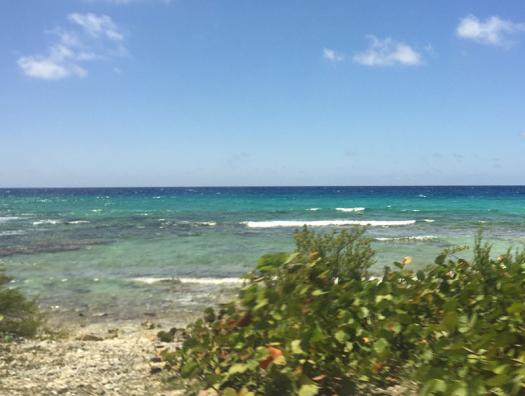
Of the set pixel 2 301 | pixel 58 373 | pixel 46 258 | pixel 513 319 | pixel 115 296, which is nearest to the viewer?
pixel 513 319

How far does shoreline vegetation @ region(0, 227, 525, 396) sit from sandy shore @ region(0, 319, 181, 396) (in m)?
0.02

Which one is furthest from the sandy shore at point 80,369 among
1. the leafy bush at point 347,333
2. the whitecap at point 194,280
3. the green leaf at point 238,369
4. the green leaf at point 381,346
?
the whitecap at point 194,280

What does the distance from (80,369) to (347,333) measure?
2.33 meters

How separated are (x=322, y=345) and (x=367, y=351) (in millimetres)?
293

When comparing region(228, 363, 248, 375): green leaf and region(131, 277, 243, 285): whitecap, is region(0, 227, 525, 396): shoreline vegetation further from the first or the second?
region(131, 277, 243, 285): whitecap

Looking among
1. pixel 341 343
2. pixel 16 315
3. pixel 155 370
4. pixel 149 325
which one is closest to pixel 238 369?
pixel 341 343

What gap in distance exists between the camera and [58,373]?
3.79 meters

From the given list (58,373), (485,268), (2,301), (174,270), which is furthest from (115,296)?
(485,268)

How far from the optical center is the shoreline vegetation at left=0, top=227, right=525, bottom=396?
93.1 inches

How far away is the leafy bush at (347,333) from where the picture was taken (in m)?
2.50

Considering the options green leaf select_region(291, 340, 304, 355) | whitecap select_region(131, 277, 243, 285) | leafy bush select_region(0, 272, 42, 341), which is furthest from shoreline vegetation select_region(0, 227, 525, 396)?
whitecap select_region(131, 277, 243, 285)

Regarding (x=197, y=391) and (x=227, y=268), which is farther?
(x=227, y=268)

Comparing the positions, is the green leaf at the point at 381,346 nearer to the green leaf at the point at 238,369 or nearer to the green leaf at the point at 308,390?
the green leaf at the point at 308,390

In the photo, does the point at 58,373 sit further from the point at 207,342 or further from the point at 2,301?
the point at 2,301
